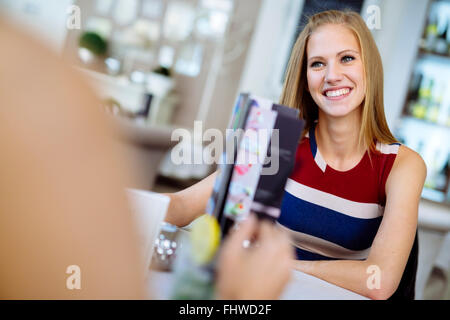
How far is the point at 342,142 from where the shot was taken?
144 cm

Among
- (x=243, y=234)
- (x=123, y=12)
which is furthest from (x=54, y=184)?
(x=123, y=12)

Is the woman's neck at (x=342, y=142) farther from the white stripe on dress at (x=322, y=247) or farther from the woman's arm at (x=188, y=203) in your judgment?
the woman's arm at (x=188, y=203)

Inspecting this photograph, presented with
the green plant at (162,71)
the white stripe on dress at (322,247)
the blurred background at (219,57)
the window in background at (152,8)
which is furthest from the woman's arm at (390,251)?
the window in background at (152,8)

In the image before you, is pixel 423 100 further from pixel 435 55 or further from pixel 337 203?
pixel 337 203

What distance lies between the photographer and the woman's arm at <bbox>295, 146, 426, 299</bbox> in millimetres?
1013

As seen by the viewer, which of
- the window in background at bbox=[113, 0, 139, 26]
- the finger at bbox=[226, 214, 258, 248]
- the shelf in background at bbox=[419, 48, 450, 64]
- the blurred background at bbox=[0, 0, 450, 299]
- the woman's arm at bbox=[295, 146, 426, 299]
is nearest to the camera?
the finger at bbox=[226, 214, 258, 248]

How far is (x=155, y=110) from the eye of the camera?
18.3ft

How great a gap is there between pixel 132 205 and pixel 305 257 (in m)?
1.01

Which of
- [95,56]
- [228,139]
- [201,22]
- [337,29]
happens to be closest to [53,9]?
[95,56]

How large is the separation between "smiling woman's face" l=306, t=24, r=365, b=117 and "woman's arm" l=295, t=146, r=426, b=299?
0.92ft

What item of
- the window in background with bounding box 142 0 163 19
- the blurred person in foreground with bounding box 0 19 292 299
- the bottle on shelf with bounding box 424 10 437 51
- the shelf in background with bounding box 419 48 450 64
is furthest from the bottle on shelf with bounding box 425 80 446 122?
the blurred person in foreground with bounding box 0 19 292 299

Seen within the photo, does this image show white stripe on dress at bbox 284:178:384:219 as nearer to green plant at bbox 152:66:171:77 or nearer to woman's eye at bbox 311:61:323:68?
woman's eye at bbox 311:61:323:68

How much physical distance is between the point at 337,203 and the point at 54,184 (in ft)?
3.55
